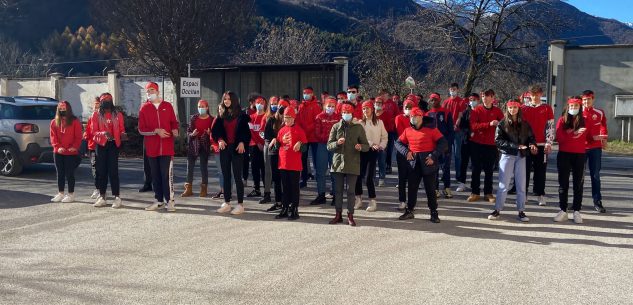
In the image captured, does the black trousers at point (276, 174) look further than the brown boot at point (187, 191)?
No

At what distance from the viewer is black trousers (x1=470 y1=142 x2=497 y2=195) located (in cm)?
1064

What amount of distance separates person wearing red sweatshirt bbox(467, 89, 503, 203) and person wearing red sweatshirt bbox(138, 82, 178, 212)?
517 centimetres

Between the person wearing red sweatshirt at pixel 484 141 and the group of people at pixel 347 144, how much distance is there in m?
0.02

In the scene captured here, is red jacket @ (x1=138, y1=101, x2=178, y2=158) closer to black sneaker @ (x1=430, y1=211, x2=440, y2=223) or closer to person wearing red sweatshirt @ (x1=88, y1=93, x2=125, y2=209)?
person wearing red sweatshirt @ (x1=88, y1=93, x2=125, y2=209)

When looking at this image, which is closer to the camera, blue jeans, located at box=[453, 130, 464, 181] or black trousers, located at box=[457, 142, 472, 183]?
black trousers, located at box=[457, 142, 472, 183]

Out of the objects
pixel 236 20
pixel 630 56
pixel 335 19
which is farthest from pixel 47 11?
pixel 630 56

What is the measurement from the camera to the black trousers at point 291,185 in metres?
8.98

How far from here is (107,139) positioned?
981 cm

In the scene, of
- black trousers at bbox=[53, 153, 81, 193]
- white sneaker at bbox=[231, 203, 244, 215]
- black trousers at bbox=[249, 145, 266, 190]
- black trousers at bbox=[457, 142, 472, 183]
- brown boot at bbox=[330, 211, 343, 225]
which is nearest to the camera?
brown boot at bbox=[330, 211, 343, 225]

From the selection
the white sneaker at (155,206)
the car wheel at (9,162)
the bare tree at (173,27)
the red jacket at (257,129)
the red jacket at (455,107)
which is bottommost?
the white sneaker at (155,206)

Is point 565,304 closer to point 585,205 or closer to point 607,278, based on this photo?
point 607,278

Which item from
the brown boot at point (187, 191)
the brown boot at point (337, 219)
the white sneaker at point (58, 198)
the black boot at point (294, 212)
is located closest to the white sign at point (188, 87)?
the brown boot at point (187, 191)

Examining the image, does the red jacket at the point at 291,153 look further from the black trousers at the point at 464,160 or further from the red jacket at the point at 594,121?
the red jacket at the point at 594,121

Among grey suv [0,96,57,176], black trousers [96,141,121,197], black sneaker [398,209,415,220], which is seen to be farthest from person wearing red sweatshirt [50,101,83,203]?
black sneaker [398,209,415,220]
